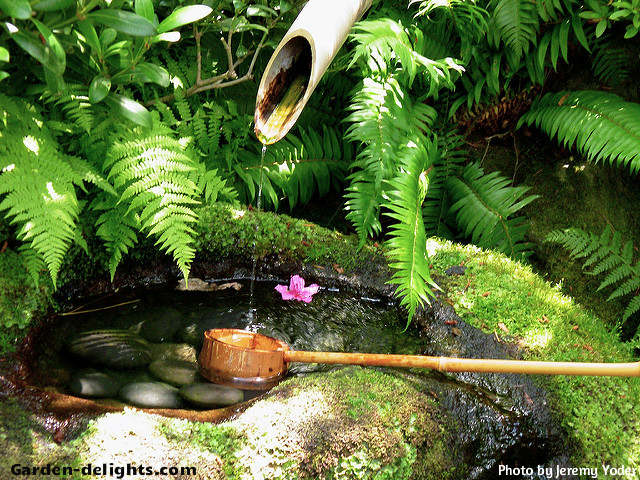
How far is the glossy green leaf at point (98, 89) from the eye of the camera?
2.68m

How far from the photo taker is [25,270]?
111 inches

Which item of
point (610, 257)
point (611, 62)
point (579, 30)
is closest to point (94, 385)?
point (610, 257)

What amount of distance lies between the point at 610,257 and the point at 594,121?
89 cm

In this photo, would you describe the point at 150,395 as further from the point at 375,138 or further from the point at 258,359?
the point at 375,138

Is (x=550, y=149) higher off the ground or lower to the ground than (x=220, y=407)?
higher

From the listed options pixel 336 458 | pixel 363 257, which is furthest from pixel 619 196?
pixel 336 458

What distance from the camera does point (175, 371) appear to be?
2.61m

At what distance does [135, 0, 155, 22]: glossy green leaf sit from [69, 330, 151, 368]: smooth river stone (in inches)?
58.0

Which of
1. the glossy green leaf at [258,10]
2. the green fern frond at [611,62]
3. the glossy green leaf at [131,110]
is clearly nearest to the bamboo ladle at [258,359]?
the glossy green leaf at [131,110]

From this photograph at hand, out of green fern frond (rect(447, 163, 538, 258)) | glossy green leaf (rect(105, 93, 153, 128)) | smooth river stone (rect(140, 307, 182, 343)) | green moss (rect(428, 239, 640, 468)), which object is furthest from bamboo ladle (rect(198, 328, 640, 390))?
green fern frond (rect(447, 163, 538, 258))

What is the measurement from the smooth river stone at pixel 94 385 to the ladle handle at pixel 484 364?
0.73m

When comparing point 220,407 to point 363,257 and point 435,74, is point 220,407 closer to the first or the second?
point 363,257

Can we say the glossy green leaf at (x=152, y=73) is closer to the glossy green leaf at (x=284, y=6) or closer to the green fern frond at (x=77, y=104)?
the green fern frond at (x=77, y=104)

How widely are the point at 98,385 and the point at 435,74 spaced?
2.47 meters
